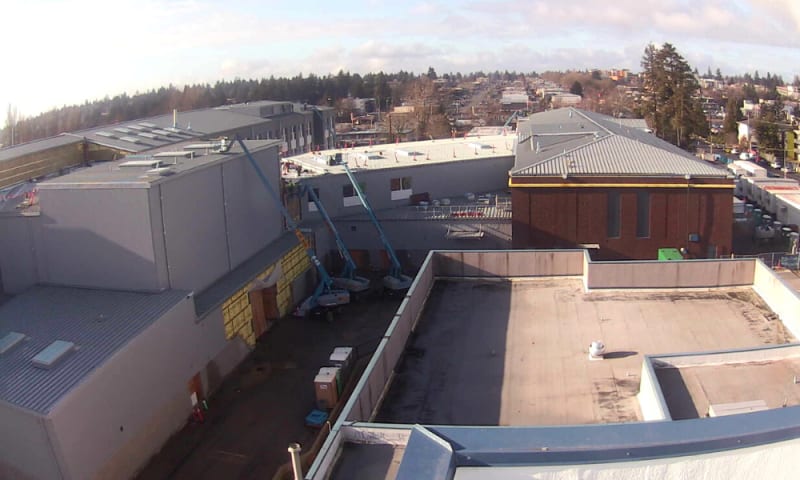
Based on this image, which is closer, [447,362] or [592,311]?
[447,362]

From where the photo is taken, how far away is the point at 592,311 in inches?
489

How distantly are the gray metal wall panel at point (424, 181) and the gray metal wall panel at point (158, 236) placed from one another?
10.0 m

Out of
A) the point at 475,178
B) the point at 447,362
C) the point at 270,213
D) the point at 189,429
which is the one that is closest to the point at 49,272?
the point at 189,429

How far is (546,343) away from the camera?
36.9ft

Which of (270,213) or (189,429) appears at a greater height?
(270,213)

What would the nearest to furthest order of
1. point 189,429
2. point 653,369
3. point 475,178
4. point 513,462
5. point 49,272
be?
1. point 513,462
2. point 653,369
3. point 189,429
4. point 49,272
5. point 475,178

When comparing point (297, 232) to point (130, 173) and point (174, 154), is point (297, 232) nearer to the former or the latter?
point (174, 154)

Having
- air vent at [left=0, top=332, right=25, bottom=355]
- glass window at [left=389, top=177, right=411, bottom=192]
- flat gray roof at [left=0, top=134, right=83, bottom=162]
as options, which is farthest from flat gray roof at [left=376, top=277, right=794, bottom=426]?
flat gray roof at [left=0, top=134, right=83, bottom=162]

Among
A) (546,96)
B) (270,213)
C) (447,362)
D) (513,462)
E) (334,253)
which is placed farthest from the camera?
(546,96)

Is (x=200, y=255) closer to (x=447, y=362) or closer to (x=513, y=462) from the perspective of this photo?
(x=447, y=362)

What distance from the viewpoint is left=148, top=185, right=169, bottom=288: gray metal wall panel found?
14.8 metres

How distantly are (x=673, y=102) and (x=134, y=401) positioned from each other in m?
41.7

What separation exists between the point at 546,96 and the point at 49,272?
104 m

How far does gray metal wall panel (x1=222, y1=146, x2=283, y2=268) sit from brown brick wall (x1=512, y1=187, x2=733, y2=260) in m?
7.28
